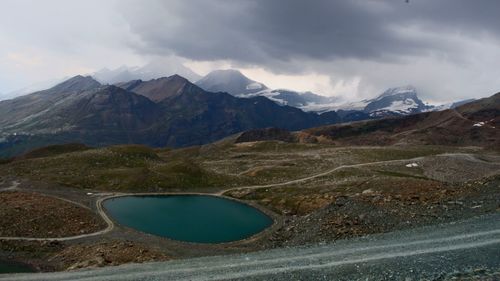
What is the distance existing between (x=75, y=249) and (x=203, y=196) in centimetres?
5846

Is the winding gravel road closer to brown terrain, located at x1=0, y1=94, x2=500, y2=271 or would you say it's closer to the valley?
the valley

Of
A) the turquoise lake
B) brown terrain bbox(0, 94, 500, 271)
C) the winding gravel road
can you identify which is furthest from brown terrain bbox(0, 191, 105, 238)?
the winding gravel road

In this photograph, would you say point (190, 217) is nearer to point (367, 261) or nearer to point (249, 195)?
point (249, 195)

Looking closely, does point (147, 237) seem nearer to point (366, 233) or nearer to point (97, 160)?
point (366, 233)

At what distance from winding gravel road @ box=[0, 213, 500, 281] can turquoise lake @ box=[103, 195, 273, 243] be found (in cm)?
4162

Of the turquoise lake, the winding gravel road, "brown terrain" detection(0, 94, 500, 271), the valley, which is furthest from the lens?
the turquoise lake

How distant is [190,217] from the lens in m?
98.6

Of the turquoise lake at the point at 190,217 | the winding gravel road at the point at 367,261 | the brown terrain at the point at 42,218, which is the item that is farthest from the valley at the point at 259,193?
the winding gravel road at the point at 367,261

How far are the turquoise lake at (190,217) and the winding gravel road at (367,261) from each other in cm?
4162

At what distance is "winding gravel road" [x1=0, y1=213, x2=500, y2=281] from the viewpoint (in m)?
27.1

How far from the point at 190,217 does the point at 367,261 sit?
72.4 metres

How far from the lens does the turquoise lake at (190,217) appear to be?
3347 inches

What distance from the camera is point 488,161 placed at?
545 feet


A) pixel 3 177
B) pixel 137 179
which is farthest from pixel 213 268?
pixel 3 177
